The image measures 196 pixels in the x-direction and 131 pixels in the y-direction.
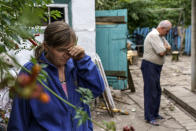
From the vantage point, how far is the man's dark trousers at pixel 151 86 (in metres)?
4.52

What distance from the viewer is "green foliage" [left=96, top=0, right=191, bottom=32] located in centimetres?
1375

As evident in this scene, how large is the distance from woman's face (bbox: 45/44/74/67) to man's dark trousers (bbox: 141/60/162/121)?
325cm

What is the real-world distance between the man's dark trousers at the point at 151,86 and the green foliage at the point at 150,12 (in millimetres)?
6688

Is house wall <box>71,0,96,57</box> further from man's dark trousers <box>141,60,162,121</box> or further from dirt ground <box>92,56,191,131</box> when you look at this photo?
man's dark trousers <box>141,60,162,121</box>

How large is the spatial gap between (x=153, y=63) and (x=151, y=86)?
49 cm

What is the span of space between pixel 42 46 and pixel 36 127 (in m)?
0.53

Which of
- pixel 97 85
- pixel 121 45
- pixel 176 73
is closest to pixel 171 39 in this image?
pixel 176 73

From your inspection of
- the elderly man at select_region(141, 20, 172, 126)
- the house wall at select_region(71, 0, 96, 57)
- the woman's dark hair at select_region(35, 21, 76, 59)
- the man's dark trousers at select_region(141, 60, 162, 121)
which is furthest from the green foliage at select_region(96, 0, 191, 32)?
the woman's dark hair at select_region(35, 21, 76, 59)

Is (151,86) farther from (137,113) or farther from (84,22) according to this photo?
(84,22)

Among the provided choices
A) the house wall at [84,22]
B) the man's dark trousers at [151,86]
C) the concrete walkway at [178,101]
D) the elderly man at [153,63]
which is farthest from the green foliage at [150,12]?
the man's dark trousers at [151,86]

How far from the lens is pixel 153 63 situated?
448cm

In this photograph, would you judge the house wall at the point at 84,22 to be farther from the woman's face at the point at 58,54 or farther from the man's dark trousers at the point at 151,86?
the woman's face at the point at 58,54

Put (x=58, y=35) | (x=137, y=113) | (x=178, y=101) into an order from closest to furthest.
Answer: (x=58, y=35) < (x=137, y=113) < (x=178, y=101)

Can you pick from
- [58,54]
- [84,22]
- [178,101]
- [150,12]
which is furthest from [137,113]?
[150,12]
